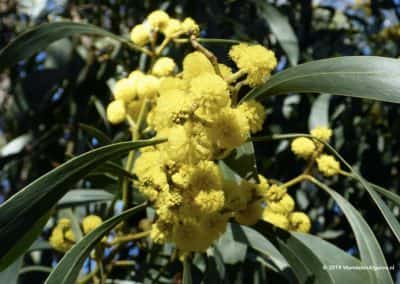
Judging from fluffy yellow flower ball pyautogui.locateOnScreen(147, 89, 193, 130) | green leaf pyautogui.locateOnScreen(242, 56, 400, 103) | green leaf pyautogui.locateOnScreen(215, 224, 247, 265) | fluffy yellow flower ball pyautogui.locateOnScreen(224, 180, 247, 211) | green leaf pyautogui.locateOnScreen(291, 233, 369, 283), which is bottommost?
green leaf pyautogui.locateOnScreen(291, 233, 369, 283)

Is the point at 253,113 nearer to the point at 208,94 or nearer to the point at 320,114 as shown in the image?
the point at 208,94

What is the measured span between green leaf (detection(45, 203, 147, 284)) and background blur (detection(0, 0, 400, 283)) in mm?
1005

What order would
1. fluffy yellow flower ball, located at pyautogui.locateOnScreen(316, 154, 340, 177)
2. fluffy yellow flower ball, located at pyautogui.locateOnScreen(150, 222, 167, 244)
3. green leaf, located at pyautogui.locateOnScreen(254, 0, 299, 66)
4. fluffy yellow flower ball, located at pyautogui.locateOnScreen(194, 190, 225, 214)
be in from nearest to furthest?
fluffy yellow flower ball, located at pyautogui.locateOnScreen(194, 190, 225, 214) < fluffy yellow flower ball, located at pyautogui.locateOnScreen(150, 222, 167, 244) < fluffy yellow flower ball, located at pyautogui.locateOnScreen(316, 154, 340, 177) < green leaf, located at pyautogui.locateOnScreen(254, 0, 299, 66)

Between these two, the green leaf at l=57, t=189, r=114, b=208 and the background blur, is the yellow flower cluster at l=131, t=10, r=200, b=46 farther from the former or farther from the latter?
the background blur

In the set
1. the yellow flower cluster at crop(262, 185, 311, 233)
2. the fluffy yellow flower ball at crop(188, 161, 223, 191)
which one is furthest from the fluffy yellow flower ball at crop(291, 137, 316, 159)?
the fluffy yellow flower ball at crop(188, 161, 223, 191)

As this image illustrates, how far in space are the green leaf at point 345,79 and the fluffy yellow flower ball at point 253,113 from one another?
5cm

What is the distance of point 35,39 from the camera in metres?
1.40

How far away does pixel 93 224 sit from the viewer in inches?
53.7

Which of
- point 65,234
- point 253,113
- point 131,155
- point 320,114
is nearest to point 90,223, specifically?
point 65,234

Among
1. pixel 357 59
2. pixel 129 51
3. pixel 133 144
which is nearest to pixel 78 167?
pixel 133 144

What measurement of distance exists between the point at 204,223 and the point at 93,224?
39 cm

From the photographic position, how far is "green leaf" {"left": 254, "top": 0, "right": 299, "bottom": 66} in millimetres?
1980

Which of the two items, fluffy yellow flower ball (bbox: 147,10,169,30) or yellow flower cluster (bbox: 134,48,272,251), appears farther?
fluffy yellow flower ball (bbox: 147,10,169,30)

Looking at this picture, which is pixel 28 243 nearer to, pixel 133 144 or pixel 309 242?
pixel 133 144
